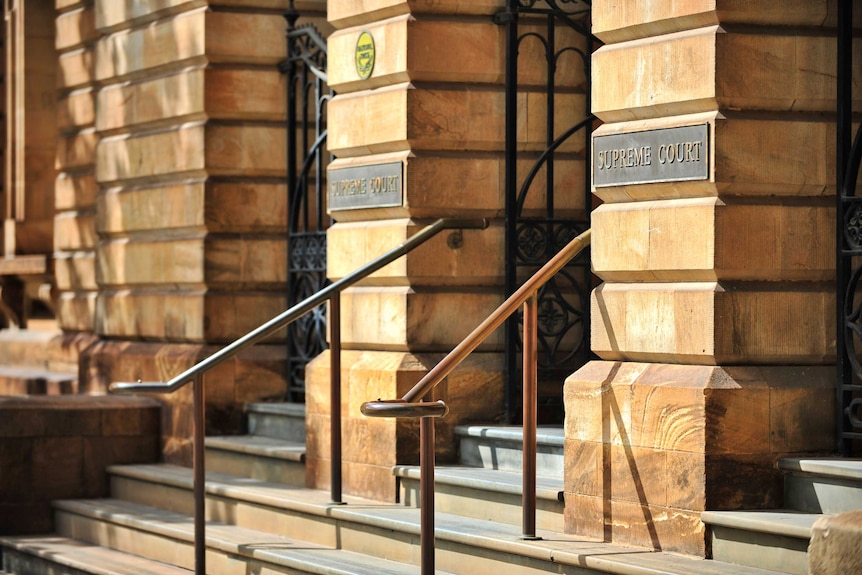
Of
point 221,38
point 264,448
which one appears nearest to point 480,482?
point 264,448

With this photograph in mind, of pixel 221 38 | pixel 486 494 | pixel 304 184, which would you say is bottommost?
pixel 486 494

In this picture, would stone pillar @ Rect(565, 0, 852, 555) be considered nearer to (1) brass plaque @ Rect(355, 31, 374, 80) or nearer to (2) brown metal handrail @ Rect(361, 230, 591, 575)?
(2) brown metal handrail @ Rect(361, 230, 591, 575)

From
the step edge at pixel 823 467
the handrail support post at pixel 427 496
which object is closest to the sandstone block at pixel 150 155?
the handrail support post at pixel 427 496

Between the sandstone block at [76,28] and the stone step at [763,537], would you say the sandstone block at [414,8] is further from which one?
the sandstone block at [76,28]

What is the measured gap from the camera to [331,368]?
962cm

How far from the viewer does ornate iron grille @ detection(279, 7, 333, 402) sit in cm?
1188

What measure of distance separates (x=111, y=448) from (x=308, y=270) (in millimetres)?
1861

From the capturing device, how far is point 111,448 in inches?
488

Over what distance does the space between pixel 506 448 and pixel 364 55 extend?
7.87 feet

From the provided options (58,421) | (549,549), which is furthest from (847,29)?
(58,421)

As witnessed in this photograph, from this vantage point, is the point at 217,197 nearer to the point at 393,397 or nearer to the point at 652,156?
the point at 393,397

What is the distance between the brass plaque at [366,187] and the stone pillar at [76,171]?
4.98 meters

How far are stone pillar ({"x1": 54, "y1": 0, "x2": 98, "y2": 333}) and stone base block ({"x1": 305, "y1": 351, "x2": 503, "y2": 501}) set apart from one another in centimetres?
546

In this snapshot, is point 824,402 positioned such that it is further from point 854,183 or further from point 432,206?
point 432,206
